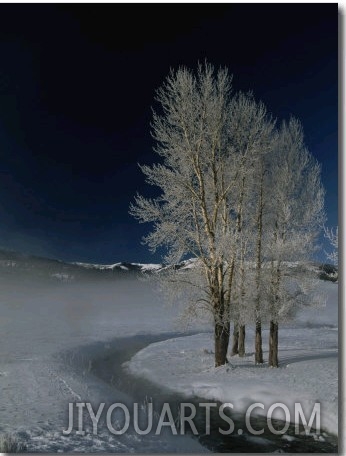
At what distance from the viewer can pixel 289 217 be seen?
12.2 m

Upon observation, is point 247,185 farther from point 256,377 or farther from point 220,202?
point 256,377

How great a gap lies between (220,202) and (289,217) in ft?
6.74

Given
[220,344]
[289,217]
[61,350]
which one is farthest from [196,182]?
[61,350]

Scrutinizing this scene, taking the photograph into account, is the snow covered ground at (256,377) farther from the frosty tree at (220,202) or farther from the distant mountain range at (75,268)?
the distant mountain range at (75,268)

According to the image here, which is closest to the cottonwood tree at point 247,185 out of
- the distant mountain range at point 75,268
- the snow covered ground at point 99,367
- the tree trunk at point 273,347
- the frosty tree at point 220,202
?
the frosty tree at point 220,202

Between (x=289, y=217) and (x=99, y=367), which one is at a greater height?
(x=289, y=217)

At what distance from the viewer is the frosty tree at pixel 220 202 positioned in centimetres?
1120

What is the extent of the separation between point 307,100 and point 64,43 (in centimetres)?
597

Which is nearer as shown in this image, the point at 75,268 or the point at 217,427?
the point at 217,427

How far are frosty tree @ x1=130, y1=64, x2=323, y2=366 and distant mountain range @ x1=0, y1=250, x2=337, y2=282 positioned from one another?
0.53 meters

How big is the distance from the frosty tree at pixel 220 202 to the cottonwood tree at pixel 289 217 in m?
0.03

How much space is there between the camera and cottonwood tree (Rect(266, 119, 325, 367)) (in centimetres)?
1163

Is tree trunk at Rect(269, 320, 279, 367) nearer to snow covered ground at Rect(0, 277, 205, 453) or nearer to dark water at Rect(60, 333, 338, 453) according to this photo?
snow covered ground at Rect(0, 277, 205, 453)

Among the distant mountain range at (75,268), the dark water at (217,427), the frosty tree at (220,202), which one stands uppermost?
the frosty tree at (220,202)
